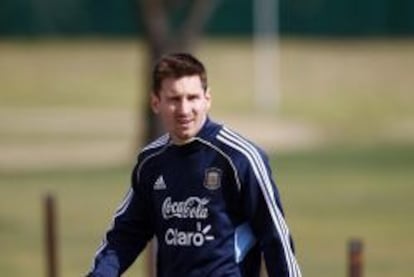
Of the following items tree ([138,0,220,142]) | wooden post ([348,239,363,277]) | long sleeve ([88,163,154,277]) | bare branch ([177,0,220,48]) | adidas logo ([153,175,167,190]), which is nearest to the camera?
adidas logo ([153,175,167,190])

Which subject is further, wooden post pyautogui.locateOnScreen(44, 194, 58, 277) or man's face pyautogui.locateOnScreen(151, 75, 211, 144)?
wooden post pyautogui.locateOnScreen(44, 194, 58, 277)

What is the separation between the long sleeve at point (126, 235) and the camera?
6008 millimetres

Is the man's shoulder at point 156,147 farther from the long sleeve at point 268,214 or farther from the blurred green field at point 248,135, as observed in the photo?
the blurred green field at point 248,135

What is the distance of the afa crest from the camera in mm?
5738

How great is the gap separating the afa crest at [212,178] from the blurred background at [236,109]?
304 inches

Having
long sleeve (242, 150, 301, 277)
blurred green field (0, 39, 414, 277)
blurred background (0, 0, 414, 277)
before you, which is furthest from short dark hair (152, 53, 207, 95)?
blurred green field (0, 39, 414, 277)

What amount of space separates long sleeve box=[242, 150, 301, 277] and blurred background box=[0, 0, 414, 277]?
306 inches

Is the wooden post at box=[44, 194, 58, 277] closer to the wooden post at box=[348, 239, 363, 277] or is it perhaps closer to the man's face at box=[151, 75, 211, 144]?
the wooden post at box=[348, 239, 363, 277]

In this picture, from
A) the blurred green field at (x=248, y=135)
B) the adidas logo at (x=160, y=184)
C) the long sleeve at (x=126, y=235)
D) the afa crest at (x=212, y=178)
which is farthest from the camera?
the blurred green field at (x=248, y=135)

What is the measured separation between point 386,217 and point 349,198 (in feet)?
7.64

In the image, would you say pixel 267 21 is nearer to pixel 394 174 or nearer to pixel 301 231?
pixel 394 174

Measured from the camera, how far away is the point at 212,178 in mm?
5754

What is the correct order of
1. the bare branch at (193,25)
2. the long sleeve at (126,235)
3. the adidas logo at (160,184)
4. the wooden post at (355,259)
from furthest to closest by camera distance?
the bare branch at (193,25), the wooden post at (355,259), the long sleeve at (126,235), the adidas logo at (160,184)

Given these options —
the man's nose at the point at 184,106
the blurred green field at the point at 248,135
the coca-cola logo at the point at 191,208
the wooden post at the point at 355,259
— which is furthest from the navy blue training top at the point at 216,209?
the blurred green field at the point at 248,135
